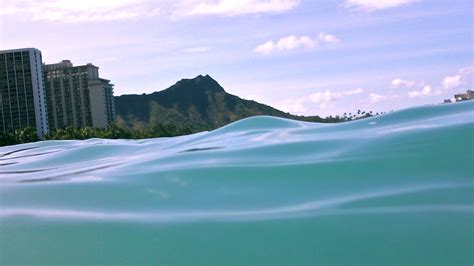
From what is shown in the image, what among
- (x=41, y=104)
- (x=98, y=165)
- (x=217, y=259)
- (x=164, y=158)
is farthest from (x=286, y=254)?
(x=41, y=104)

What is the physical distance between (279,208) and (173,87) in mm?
94130

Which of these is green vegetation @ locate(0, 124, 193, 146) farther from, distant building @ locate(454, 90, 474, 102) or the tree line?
distant building @ locate(454, 90, 474, 102)

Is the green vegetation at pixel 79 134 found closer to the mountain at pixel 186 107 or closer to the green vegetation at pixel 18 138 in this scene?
the green vegetation at pixel 18 138

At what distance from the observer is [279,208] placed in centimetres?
198

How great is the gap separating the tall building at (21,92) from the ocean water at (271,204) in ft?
178

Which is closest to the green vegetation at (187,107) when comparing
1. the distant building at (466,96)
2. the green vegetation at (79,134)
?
the green vegetation at (79,134)

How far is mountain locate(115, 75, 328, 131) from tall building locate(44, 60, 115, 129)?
14628 millimetres

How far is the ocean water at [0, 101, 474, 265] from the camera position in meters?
1.62

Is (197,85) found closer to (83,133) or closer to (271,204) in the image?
(83,133)

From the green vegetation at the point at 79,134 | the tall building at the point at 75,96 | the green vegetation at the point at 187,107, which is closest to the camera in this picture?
the green vegetation at the point at 79,134

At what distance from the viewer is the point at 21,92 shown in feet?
181

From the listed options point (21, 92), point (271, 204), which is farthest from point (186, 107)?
point (271, 204)

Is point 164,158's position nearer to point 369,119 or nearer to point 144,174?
A: point 144,174

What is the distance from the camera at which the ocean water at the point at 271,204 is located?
1618 mm
